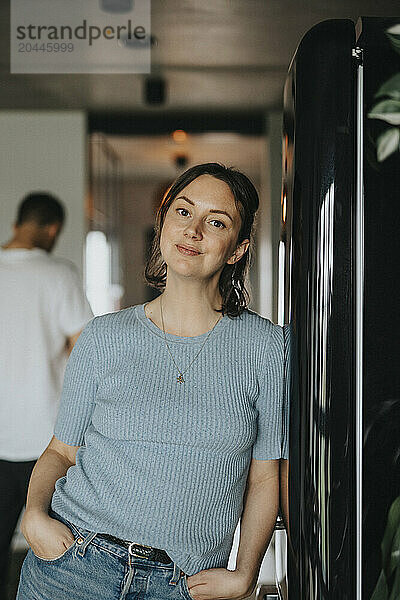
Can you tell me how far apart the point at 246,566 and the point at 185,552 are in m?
0.10

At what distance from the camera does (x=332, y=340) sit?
0.76 m

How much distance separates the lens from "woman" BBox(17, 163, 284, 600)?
904 mm

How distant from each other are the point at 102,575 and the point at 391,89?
668mm

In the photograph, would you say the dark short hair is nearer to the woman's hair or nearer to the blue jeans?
the woman's hair

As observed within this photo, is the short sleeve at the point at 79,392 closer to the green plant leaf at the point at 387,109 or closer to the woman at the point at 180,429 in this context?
the woman at the point at 180,429

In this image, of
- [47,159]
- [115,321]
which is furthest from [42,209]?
[115,321]

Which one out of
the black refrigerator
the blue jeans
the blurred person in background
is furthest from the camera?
the blurred person in background

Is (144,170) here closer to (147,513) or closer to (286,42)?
(286,42)

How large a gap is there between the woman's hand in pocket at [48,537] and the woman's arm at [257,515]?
23 centimetres

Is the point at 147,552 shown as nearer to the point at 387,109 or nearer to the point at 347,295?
the point at 347,295

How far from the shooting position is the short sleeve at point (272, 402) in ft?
2.97

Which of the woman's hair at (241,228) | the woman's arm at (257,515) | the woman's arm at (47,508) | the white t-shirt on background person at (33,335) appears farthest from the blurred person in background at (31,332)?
the woman's arm at (257,515)

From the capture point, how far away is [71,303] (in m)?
1.29

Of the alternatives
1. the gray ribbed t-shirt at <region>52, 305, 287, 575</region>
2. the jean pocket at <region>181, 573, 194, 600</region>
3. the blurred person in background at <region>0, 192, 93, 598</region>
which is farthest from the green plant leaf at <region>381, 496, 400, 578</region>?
the blurred person in background at <region>0, 192, 93, 598</region>
